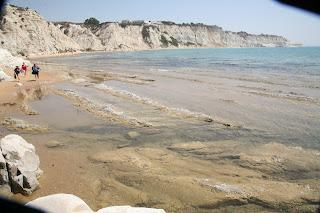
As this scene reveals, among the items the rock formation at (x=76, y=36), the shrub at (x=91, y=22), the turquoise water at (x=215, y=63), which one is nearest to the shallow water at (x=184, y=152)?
the turquoise water at (x=215, y=63)

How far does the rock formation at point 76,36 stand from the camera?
314ft

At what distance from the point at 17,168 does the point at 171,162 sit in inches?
159

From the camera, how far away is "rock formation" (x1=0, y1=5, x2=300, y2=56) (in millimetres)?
95825

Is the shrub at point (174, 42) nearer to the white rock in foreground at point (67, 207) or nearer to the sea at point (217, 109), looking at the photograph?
the sea at point (217, 109)

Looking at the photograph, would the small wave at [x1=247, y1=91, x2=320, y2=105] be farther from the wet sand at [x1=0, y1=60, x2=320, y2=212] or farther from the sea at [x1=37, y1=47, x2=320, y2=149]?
the wet sand at [x1=0, y1=60, x2=320, y2=212]

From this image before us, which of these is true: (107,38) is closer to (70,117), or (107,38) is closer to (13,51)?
(13,51)

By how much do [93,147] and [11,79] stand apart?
23294mm

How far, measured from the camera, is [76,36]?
137375 mm

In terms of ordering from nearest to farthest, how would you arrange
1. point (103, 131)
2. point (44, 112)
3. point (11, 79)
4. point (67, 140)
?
point (67, 140) → point (103, 131) → point (44, 112) → point (11, 79)

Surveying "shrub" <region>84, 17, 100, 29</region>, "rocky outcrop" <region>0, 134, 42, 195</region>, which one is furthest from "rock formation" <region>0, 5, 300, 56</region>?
"rocky outcrop" <region>0, 134, 42, 195</region>

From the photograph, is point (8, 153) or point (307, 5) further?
point (8, 153)

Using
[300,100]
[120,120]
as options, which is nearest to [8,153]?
[120,120]

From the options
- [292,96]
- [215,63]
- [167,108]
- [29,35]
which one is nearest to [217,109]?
[167,108]

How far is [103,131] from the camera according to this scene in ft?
45.3
